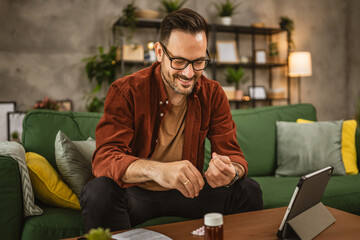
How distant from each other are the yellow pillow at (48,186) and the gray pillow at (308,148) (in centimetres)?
143

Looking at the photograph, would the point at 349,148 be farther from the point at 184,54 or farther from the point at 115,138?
the point at 115,138

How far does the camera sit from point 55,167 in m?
1.86

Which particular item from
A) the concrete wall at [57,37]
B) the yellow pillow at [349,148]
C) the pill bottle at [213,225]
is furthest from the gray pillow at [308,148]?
the concrete wall at [57,37]

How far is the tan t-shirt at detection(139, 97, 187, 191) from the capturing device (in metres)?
1.56

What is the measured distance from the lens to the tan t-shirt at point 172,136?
5.13 ft

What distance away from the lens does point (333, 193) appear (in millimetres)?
2014

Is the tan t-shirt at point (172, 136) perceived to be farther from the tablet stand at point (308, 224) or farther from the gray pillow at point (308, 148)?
the gray pillow at point (308, 148)

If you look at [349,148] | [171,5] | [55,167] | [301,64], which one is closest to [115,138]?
[55,167]

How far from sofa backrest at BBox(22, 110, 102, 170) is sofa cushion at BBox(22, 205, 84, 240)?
377 mm

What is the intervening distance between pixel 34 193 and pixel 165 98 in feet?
2.46

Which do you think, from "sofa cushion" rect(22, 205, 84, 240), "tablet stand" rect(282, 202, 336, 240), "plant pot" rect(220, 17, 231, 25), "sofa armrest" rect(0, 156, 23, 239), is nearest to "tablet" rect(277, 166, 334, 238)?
"tablet stand" rect(282, 202, 336, 240)

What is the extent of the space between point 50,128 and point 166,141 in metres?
0.77

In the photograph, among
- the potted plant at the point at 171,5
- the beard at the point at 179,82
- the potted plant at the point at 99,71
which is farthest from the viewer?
the potted plant at the point at 171,5

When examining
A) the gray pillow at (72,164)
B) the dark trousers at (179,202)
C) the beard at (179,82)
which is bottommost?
the dark trousers at (179,202)
